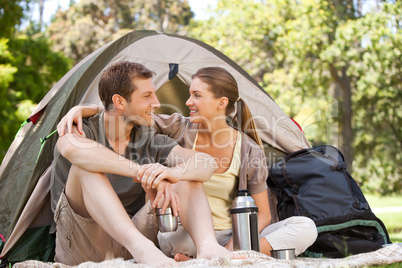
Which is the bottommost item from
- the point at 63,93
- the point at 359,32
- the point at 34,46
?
the point at 63,93

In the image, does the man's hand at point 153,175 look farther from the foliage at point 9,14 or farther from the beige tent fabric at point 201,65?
the foliage at point 9,14

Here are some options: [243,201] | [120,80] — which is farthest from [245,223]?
[120,80]

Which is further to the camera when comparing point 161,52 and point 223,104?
point 161,52

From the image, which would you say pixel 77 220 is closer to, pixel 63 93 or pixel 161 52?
pixel 63 93

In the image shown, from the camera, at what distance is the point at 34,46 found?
27.4 feet

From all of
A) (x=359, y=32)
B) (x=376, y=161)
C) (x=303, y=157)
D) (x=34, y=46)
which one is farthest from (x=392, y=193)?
(x=303, y=157)

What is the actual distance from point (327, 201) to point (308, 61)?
9.31 m

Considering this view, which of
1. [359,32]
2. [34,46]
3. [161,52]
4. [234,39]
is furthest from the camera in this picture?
[234,39]

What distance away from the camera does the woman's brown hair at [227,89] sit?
268cm

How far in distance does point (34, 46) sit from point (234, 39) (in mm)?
6208

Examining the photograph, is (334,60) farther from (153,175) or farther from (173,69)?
(153,175)

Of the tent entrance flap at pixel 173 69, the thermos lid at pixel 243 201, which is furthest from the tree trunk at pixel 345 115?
the thermos lid at pixel 243 201

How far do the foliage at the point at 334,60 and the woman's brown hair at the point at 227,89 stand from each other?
646cm

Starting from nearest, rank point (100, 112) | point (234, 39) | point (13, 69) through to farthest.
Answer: point (100, 112) < point (13, 69) < point (234, 39)
